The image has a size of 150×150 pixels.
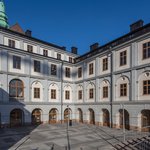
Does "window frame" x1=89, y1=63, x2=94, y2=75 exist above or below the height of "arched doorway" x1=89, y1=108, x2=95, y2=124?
above

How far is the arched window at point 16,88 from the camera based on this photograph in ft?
80.7

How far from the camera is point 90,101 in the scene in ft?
93.2

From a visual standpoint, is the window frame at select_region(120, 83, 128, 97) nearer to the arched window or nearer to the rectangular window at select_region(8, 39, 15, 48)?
the arched window

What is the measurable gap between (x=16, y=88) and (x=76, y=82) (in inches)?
471

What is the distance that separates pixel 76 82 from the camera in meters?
32.6

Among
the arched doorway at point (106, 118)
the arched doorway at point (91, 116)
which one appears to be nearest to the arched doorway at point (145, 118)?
the arched doorway at point (106, 118)

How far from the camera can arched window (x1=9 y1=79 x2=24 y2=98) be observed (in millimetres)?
24609

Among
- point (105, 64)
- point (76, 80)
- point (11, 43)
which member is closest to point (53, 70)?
point (76, 80)

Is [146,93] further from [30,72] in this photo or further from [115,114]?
[30,72]

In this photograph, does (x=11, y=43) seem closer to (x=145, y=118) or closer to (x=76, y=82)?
(x=76, y=82)

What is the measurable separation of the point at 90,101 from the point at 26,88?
36.0ft

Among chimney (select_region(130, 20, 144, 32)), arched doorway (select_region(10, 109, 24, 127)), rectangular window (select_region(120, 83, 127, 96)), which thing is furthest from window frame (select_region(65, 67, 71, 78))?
chimney (select_region(130, 20, 144, 32))

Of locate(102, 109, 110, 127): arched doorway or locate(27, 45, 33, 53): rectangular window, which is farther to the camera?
locate(27, 45, 33, 53): rectangular window

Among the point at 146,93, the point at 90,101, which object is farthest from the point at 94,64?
the point at 146,93
